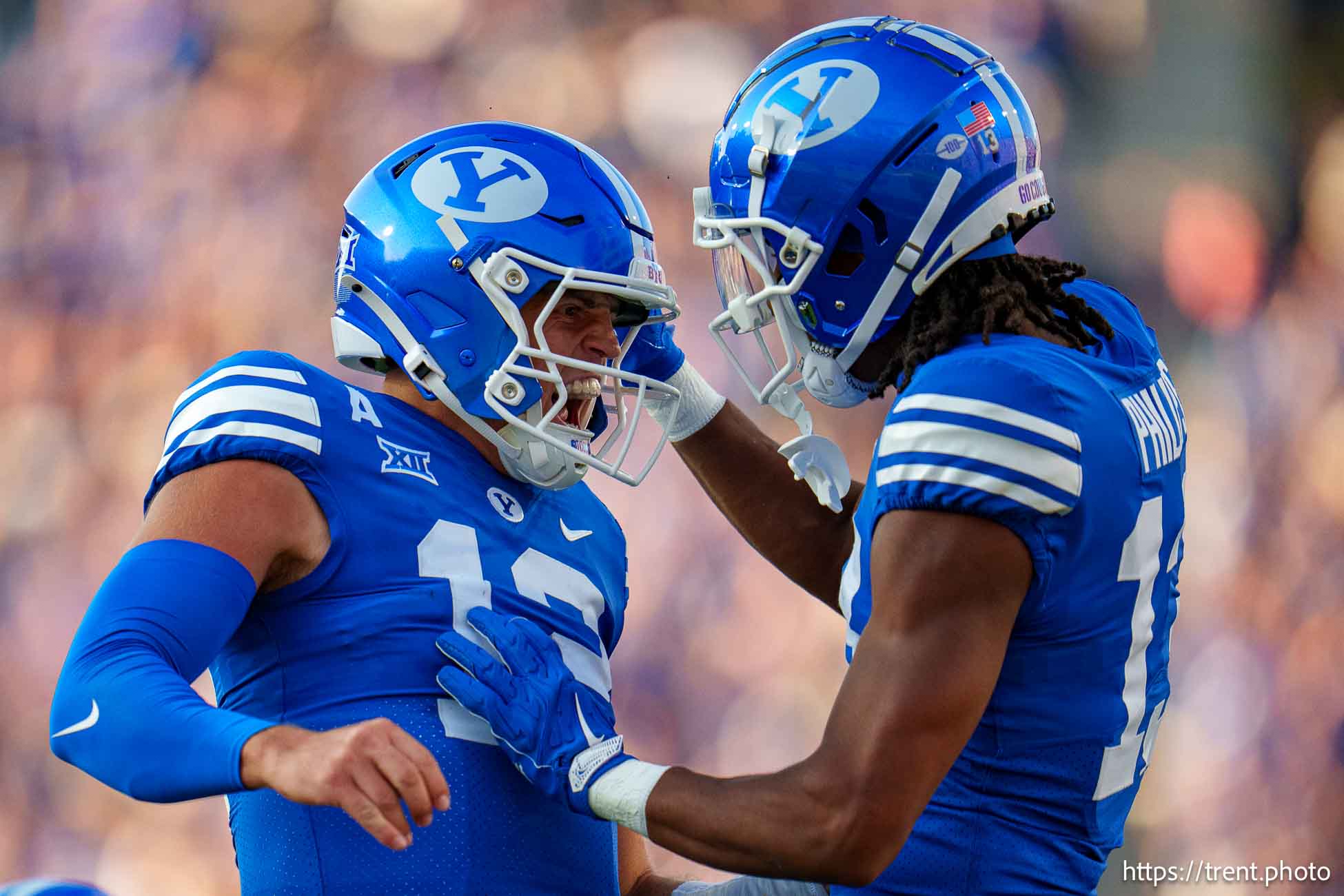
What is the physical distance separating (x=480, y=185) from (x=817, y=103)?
1.45ft

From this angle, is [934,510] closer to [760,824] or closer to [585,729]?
[760,824]

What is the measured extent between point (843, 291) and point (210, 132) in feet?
7.38

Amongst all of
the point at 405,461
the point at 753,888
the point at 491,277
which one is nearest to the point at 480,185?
the point at 491,277

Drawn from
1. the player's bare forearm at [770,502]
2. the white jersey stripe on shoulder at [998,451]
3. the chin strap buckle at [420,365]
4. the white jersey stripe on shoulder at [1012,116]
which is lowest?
the player's bare forearm at [770,502]

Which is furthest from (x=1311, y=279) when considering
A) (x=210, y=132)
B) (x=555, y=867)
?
(x=210, y=132)

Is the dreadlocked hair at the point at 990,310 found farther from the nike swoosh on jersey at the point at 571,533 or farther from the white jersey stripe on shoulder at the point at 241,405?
the white jersey stripe on shoulder at the point at 241,405

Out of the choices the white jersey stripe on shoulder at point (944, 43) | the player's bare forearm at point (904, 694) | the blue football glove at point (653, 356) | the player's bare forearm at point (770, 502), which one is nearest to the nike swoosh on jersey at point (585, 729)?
the player's bare forearm at point (904, 694)

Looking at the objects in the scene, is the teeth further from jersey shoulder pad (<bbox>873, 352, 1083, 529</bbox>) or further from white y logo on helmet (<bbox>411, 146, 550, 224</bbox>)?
jersey shoulder pad (<bbox>873, 352, 1083, 529</bbox>)

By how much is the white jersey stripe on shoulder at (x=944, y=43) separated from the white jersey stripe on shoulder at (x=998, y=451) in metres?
0.52

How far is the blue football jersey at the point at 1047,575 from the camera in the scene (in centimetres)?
129

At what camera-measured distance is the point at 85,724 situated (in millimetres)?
1212

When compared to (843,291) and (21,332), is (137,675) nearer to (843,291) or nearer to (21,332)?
(843,291)

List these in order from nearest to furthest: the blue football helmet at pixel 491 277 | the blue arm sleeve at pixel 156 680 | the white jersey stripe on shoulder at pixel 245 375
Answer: the blue arm sleeve at pixel 156 680 < the white jersey stripe on shoulder at pixel 245 375 < the blue football helmet at pixel 491 277

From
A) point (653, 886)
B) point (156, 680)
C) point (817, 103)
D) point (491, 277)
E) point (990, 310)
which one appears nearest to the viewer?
point (156, 680)
